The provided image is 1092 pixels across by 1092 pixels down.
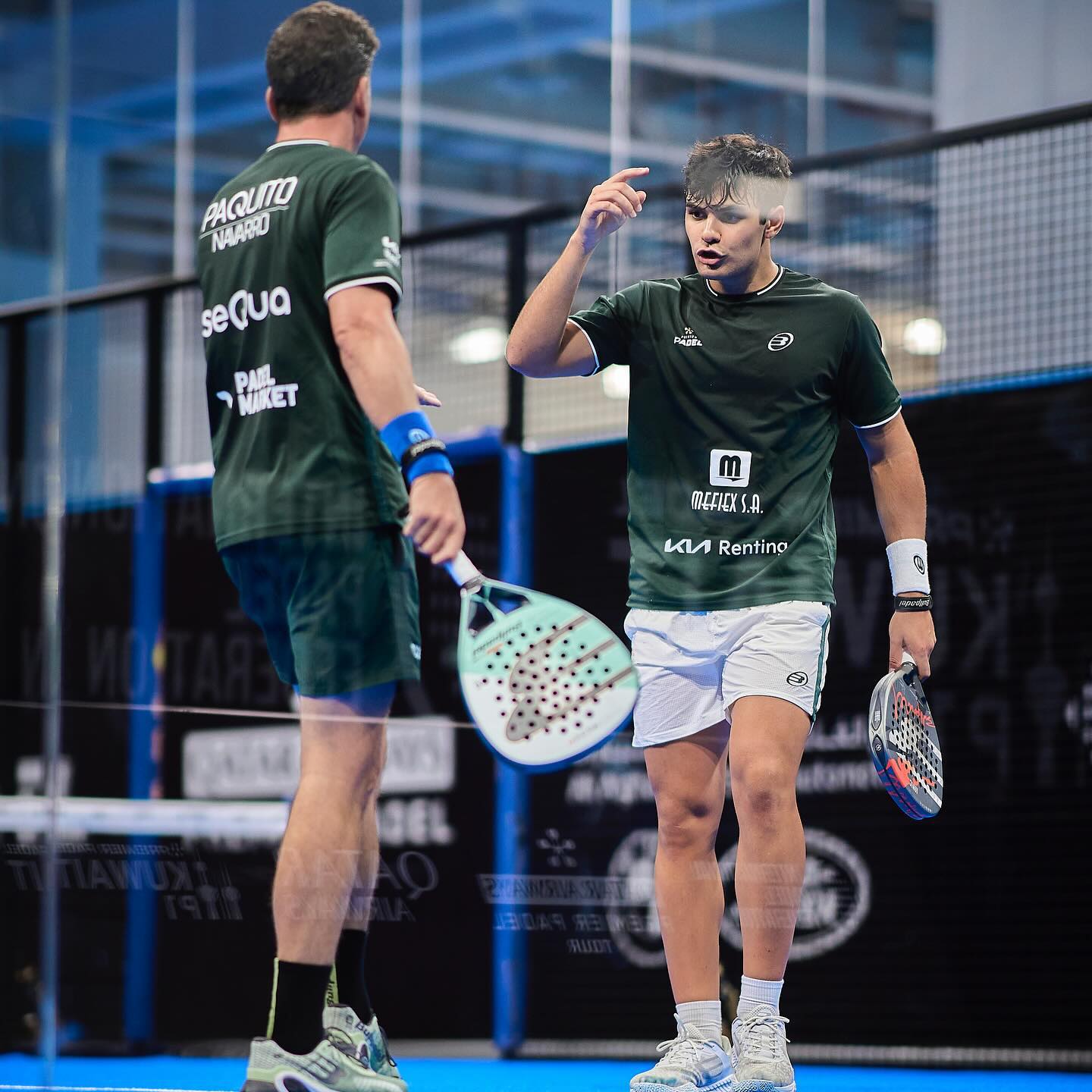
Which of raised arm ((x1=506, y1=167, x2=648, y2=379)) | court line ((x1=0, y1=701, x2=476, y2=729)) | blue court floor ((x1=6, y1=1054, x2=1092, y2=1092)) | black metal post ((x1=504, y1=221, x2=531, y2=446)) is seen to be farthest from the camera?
black metal post ((x1=504, y1=221, x2=531, y2=446))

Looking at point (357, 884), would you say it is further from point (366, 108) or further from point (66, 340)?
point (66, 340)

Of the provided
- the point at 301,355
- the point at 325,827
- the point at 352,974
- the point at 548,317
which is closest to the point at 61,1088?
the point at 352,974

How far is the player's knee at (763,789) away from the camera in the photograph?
324 cm

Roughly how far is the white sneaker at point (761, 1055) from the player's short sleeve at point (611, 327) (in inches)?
47.2

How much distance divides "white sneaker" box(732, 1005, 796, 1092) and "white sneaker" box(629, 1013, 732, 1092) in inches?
0.9

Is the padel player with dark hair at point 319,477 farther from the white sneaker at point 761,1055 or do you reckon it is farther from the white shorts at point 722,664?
the white sneaker at point 761,1055

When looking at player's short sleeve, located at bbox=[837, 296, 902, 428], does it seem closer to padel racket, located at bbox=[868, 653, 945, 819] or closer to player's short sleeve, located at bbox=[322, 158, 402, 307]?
padel racket, located at bbox=[868, 653, 945, 819]

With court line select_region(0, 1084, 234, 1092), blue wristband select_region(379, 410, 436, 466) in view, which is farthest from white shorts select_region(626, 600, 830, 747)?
court line select_region(0, 1084, 234, 1092)

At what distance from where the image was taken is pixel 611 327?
3453 mm

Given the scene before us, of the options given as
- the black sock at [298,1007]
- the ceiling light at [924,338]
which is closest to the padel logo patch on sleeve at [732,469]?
the black sock at [298,1007]

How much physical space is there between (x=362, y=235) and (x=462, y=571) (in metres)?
0.55

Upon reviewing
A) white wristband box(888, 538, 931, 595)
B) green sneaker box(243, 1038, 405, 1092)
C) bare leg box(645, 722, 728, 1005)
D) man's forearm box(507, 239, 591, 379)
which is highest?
man's forearm box(507, 239, 591, 379)

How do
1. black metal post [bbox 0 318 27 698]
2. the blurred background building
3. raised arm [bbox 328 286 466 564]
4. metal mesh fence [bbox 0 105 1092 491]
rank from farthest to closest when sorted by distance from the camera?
black metal post [bbox 0 318 27 698] → the blurred background building → metal mesh fence [bbox 0 105 1092 491] → raised arm [bbox 328 286 466 564]

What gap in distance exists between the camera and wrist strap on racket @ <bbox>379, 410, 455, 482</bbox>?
9.31 feet
